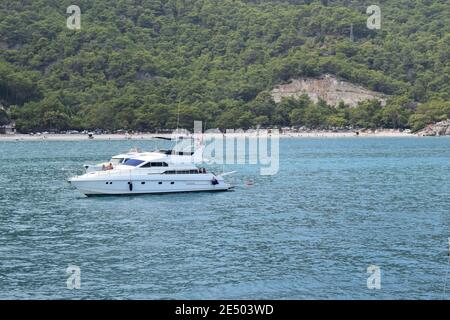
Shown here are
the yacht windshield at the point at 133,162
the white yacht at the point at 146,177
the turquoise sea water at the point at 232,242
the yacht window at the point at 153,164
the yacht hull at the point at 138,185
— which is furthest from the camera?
the yacht window at the point at 153,164

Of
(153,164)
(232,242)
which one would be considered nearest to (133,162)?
(153,164)

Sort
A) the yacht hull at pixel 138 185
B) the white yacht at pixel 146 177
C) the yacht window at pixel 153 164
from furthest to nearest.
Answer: the yacht window at pixel 153 164 → the white yacht at pixel 146 177 → the yacht hull at pixel 138 185

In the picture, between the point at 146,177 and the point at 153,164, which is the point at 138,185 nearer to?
the point at 146,177

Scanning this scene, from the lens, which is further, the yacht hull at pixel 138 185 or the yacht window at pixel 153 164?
the yacht window at pixel 153 164

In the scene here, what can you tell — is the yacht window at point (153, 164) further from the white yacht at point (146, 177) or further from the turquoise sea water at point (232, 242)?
→ the turquoise sea water at point (232, 242)

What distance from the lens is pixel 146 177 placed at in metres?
67.9

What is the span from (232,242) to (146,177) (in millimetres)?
24449

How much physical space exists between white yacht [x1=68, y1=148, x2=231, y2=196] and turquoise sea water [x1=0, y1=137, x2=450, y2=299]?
0.99 m

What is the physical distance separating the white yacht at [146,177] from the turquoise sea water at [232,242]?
99 centimetres

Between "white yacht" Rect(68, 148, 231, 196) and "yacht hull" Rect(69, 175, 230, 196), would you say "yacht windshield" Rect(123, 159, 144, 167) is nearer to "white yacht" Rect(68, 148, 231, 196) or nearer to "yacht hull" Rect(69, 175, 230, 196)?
"white yacht" Rect(68, 148, 231, 196)

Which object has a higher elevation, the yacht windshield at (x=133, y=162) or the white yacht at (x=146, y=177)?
the yacht windshield at (x=133, y=162)

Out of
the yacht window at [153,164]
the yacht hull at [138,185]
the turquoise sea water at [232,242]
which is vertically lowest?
the turquoise sea water at [232,242]

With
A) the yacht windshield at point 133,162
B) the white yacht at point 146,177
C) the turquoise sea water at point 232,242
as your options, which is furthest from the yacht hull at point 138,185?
the yacht windshield at point 133,162

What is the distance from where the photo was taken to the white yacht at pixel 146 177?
6694 cm
